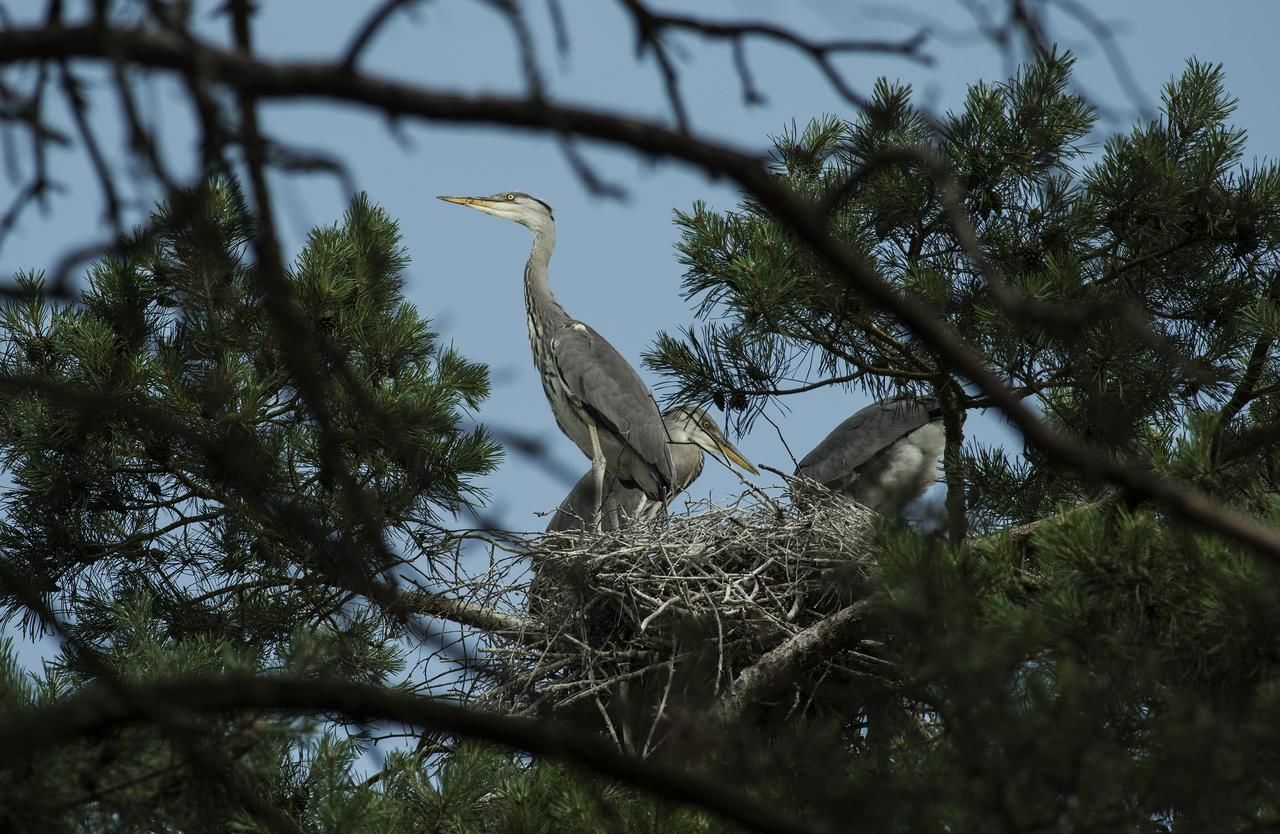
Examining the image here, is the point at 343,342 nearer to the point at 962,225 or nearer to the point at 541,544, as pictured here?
the point at 541,544

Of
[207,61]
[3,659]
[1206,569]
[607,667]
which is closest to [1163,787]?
[1206,569]

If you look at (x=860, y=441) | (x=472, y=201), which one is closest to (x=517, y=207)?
(x=472, y=201)

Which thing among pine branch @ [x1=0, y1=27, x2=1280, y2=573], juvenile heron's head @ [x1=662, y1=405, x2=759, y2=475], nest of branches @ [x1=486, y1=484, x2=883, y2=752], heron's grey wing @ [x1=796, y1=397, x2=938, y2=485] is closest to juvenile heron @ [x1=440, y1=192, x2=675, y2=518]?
juvenile heron's head @ [x1=662, y1=405, x2=759, y2=475]

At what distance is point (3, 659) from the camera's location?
8.07 feet

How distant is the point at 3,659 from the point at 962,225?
183 centimetres

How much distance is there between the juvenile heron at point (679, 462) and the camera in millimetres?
6477

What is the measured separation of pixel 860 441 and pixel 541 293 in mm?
2040

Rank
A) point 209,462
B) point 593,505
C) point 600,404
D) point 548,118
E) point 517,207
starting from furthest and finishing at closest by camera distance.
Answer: point 517,207, point 600,404, point 593,505, point 209,462, point 548,118

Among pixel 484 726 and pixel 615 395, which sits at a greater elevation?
pixel 615 395

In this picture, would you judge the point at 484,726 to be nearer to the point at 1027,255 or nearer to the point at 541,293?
the point at 1027,255

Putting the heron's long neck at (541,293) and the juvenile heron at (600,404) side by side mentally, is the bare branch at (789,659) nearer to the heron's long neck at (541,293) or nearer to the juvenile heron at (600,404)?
the juvenile heron at (600,404)

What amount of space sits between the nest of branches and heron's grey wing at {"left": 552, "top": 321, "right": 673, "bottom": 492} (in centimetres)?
162

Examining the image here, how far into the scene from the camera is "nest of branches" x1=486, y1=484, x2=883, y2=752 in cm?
427

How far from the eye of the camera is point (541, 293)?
24.5 ft
